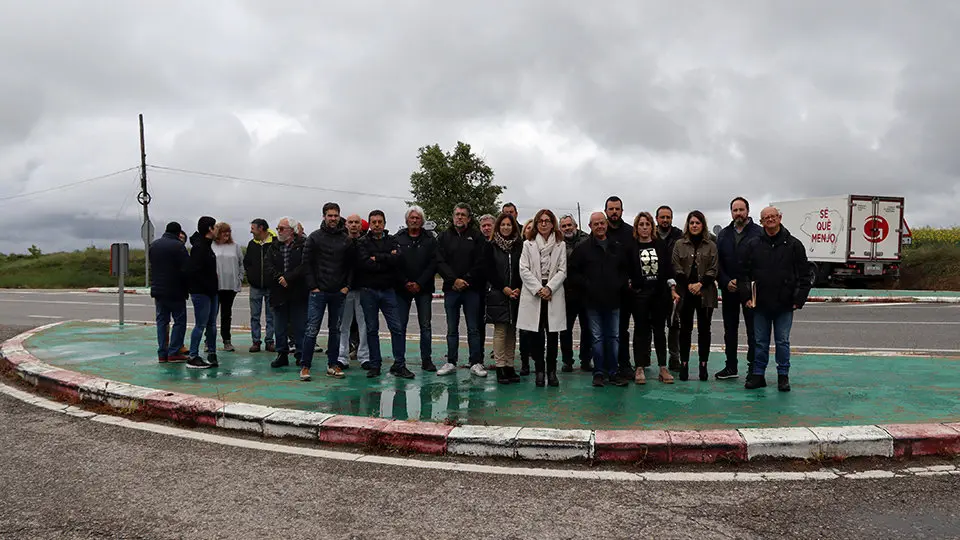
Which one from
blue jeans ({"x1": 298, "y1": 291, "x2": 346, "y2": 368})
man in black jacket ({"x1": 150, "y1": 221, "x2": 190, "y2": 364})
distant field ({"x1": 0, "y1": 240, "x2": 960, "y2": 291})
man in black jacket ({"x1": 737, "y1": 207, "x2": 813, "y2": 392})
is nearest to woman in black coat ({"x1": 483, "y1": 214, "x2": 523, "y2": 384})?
blue jeans ({"x1": 298, "y1": 291, "x2": 346, "y2": 368})

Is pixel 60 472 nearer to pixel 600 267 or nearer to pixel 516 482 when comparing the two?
pixel 516 482

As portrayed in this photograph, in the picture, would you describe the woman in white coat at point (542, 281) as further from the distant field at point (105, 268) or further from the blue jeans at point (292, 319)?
the distant field at point (105, 268)

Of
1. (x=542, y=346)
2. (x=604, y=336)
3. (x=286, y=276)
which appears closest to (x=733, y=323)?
(x=604, y=336)

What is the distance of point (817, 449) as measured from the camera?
4422 mm

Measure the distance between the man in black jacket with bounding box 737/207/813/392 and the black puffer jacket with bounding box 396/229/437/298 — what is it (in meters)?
3.23

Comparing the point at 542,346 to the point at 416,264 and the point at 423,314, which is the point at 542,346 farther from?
the point at 416,264

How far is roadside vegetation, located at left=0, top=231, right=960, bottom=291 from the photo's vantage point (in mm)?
25250

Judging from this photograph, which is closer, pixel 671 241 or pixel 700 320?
pixel 700 320

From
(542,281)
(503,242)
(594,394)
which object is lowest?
(594,394)

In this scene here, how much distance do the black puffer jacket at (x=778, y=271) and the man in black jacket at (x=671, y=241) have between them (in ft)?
2.89

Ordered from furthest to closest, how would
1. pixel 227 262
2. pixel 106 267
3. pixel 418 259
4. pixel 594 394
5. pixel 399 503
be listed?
1. pixel 106 267
2. pixel 227 262
3. pixel 418 259
4. pixel 594 394
5. pixel 399 503

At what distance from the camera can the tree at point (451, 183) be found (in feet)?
144

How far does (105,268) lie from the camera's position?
38.0m

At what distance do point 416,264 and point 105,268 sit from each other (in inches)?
1463
